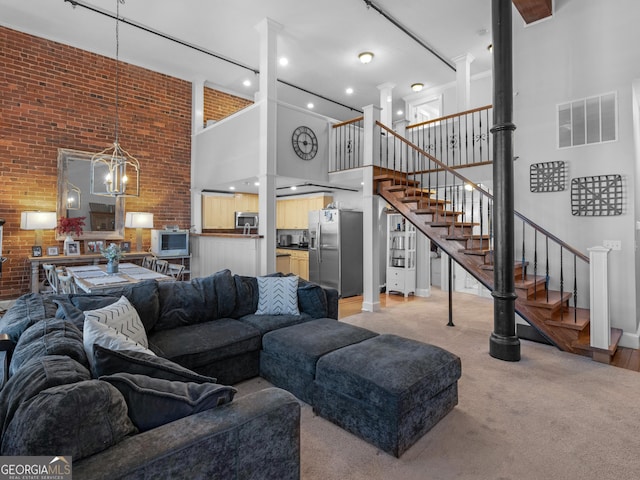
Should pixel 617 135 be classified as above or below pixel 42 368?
above

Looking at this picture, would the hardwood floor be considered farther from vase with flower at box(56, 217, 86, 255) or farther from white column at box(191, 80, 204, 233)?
vase with flower at box(56, 217, 86, 255)

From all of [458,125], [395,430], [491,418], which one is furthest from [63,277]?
[458,125]

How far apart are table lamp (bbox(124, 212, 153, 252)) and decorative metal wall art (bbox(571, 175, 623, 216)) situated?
6325mm

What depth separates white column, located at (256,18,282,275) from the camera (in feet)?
16.4

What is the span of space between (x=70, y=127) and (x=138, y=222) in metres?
1.78

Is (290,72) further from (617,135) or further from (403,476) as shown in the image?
(403,476)

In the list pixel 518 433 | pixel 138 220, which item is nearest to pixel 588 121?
pixel 518 433

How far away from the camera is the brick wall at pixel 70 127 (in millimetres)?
4973

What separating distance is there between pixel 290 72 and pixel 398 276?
4.58m

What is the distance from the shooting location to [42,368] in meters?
1.20

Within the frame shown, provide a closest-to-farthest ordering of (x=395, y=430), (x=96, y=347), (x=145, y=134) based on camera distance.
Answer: (x=96, y=347)
(x=395, y=430)
(x=145, y=134)

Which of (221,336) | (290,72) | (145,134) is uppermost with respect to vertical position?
(290,72)

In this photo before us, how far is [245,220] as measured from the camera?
787 cm

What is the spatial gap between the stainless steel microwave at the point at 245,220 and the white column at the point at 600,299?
6.15 meters
